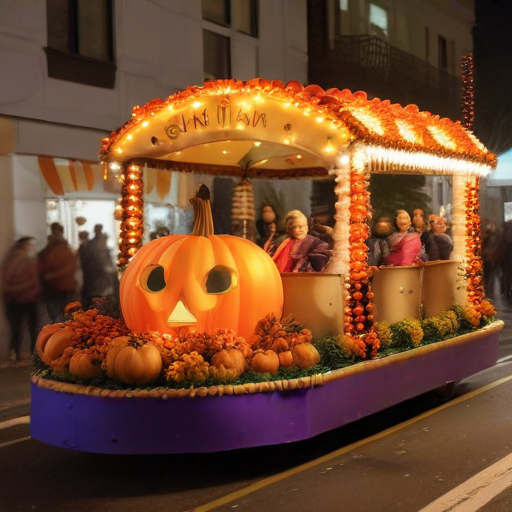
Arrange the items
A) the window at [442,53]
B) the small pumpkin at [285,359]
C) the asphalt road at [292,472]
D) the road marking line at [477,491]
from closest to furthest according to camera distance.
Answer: the road marking line at [477,491] → the asphalt road at [292,472] → the small pumpkin at [285,359] → the window at [442,53]

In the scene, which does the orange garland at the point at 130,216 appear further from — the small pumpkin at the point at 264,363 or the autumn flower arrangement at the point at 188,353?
the small pumpkin at the point at 264,363

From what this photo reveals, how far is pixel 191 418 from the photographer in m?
6.17

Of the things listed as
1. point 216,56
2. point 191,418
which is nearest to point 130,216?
point 191,418

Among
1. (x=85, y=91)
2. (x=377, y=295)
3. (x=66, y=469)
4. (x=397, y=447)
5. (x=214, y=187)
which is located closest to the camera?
(x=66, y=469)

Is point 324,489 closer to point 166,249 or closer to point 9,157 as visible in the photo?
→ point 166,249

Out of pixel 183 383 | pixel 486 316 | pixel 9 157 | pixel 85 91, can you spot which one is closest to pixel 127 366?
pixel 183 383

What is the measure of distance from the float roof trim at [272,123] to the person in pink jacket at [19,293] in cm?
404

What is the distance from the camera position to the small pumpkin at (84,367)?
647cm

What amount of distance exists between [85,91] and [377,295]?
25.2 ft

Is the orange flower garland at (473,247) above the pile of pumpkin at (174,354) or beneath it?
above

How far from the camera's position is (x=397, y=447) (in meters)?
7.41

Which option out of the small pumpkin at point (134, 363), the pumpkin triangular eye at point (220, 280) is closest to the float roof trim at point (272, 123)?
the pumpkin triangular eye at point (220, 280)

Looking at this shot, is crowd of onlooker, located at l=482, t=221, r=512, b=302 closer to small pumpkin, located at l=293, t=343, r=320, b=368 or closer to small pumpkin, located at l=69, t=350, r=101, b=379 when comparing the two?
small pumpkin, located at l=293, t=343, r=320, b=368

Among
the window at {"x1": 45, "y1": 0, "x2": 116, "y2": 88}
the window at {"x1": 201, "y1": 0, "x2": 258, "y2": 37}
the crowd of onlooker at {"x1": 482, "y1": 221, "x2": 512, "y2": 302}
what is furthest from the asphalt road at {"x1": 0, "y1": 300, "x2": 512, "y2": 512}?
the crowd of onlooker at {"x1": 482, "y1": 221, "x2": 512, "y2": 302}
